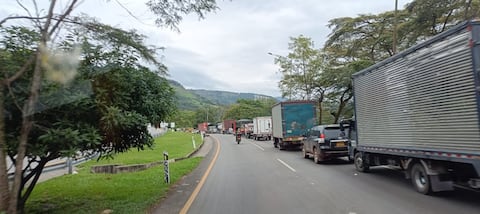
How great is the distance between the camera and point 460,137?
7.73 m

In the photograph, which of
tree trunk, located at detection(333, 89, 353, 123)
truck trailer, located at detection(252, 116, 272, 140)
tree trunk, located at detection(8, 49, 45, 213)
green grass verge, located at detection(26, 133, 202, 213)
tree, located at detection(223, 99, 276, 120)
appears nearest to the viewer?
tree trunk, located at detection(8, 49, 45, 213)

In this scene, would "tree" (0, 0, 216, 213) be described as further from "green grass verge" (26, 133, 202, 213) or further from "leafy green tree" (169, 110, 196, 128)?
"leafy green tree" (169, 110, 196, 128)

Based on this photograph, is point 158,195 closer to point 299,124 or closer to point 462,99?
point 462,99

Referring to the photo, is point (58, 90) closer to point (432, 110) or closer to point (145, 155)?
point (432, 110)

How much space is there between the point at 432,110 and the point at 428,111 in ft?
0.50

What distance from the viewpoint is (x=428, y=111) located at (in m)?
8.76

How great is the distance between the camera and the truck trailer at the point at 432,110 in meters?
7.36

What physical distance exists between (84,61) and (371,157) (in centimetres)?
910

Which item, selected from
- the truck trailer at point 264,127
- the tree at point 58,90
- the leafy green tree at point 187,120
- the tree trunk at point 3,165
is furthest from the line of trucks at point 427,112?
the leafy green tree at point 187,120

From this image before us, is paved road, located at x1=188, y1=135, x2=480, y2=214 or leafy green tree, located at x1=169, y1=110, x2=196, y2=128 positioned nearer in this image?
paved road, located at x1=188, y1=135, x2=480, y2=214

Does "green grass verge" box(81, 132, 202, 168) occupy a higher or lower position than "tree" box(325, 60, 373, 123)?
lower

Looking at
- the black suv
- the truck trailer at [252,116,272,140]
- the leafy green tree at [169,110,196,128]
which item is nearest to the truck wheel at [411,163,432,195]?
the black suv

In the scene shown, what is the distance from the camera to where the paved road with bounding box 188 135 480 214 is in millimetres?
Answer: 7922

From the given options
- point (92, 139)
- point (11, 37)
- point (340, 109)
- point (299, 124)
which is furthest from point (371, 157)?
point (340, 109)
